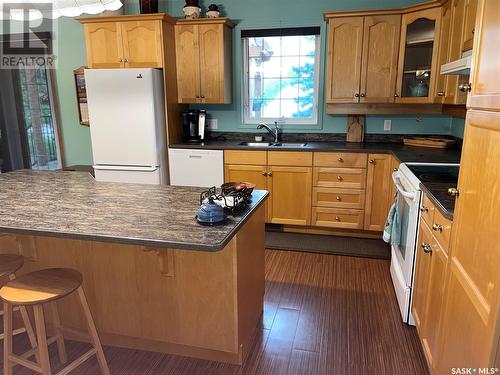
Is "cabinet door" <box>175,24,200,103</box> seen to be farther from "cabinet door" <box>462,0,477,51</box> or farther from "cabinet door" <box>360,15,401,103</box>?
"cabinet door" <box>462,0,477,51</box>

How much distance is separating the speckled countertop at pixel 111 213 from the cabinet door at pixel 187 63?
70.8 inches

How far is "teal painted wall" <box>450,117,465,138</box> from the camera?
3.46m

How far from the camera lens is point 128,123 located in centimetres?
375

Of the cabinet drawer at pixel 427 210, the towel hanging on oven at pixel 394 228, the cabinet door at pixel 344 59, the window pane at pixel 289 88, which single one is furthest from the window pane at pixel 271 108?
the cabinet drawer at pixel 427 210

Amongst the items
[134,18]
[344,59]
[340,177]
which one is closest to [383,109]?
[344,59]

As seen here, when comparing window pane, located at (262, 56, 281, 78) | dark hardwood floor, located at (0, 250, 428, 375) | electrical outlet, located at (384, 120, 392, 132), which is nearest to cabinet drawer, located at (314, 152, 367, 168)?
electrical outlet, located at (384, 120, 392, 132)

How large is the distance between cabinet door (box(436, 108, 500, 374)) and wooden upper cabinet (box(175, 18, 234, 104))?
9.37 feet

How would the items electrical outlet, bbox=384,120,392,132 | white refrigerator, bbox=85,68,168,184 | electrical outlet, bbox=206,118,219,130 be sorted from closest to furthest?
white refrigerator, bbox=85,68,168,184
electrical outlet, bbox=384,120,392,132
electrical outlet, bbox=206,118,219,130

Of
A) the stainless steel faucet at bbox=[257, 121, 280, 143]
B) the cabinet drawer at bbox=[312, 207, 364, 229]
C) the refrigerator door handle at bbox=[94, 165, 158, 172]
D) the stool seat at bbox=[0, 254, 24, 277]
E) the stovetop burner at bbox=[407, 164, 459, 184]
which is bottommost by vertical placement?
the cabinet drawer at bbox=[312, 207, 364, 229]

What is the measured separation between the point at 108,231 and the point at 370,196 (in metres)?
2.66

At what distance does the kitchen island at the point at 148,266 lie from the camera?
68.2 inches

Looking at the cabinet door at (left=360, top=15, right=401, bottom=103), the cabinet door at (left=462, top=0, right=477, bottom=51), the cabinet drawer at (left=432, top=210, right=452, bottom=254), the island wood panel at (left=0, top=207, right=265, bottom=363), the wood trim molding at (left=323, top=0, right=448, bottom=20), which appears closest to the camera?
the cabinet drawer at (left=432, top=210, right=452, bottom=254)

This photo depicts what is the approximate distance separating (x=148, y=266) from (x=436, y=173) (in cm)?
182

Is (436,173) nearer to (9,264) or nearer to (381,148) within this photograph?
(381,148)
